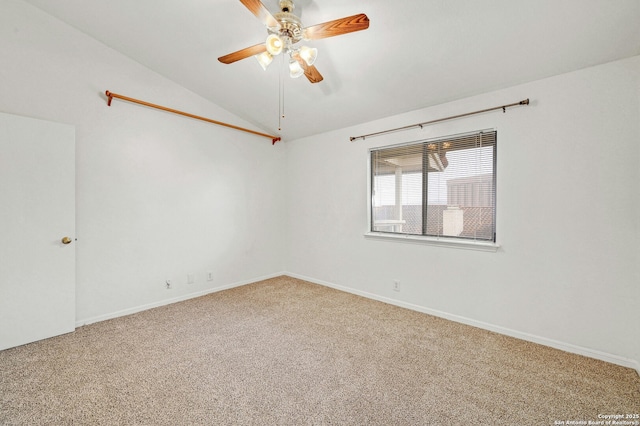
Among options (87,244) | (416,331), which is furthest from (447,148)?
(87,244)

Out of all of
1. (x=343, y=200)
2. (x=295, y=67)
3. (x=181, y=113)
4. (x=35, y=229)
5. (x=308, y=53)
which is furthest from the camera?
(x=343, y=200)

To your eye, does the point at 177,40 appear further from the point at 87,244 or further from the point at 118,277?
the point at 118,277

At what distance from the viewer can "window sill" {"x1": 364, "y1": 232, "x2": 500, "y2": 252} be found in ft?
9.16

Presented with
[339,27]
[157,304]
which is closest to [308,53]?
[339,27]

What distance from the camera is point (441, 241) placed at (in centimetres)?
310

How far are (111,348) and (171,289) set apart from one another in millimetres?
1168

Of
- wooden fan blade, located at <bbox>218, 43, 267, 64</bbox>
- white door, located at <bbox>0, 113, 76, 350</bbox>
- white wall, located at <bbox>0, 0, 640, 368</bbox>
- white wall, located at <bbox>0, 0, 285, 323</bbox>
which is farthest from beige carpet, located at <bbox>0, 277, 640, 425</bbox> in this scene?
wooden fan blade, located at <bbox>218, 43, 267, 64</bbox>

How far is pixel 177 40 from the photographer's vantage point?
2.81 metres

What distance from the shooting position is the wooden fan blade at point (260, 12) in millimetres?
1643

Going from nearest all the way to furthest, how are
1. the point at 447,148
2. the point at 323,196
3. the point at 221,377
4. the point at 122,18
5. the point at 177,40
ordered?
1. the point at 221,377
2. the point at 122,18
3. the point at 177,40
4. the point at 447,148
5. the point at 323,196

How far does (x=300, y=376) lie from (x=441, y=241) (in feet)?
6.84

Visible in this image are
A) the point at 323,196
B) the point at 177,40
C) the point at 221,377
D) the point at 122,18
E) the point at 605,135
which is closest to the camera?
the point at 221,377

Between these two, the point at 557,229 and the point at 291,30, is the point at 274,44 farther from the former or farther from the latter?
the point at 557,229

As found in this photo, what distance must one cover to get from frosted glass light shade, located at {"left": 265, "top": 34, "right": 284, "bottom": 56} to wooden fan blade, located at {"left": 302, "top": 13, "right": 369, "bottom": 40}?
0.19 meters
